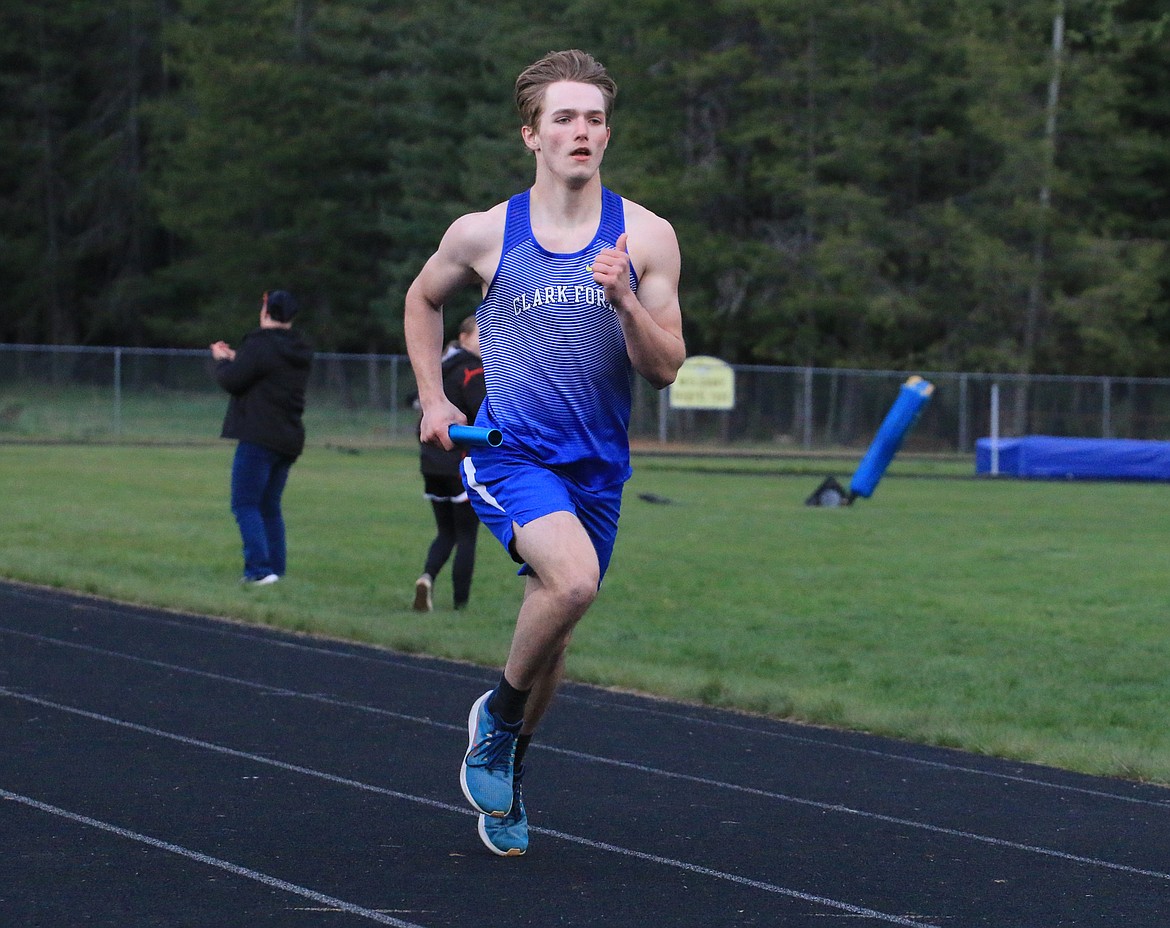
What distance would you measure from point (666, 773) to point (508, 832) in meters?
1.62

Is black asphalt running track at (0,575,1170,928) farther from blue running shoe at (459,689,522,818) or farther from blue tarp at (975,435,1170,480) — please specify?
blue tarp at (975,435,1170,480)

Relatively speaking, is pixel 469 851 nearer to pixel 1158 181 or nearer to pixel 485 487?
pixel 485 487

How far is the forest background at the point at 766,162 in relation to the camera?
48125mm

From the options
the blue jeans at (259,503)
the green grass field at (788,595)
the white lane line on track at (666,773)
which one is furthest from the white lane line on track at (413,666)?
the blue jeans at (259,503)

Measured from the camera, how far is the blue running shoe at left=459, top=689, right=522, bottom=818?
205 inches

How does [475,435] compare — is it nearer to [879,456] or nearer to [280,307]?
[280,307]

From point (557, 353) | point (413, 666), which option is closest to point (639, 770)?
point (557, 353)

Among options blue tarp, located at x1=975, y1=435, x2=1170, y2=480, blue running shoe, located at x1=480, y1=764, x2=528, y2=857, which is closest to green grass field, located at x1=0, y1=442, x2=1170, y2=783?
blue running shoe, located at x1=480, y1=764, x2=528, y2=857

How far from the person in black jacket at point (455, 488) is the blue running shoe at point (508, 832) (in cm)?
601

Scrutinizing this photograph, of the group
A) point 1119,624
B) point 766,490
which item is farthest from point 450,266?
point 766,490

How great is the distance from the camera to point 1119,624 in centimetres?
1200

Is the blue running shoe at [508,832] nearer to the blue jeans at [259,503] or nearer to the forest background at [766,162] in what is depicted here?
the blue jeans at [259,503]

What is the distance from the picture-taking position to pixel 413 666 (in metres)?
9.59

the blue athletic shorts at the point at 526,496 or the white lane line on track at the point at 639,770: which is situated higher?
the blue athletic shorts at the point at 526,496
